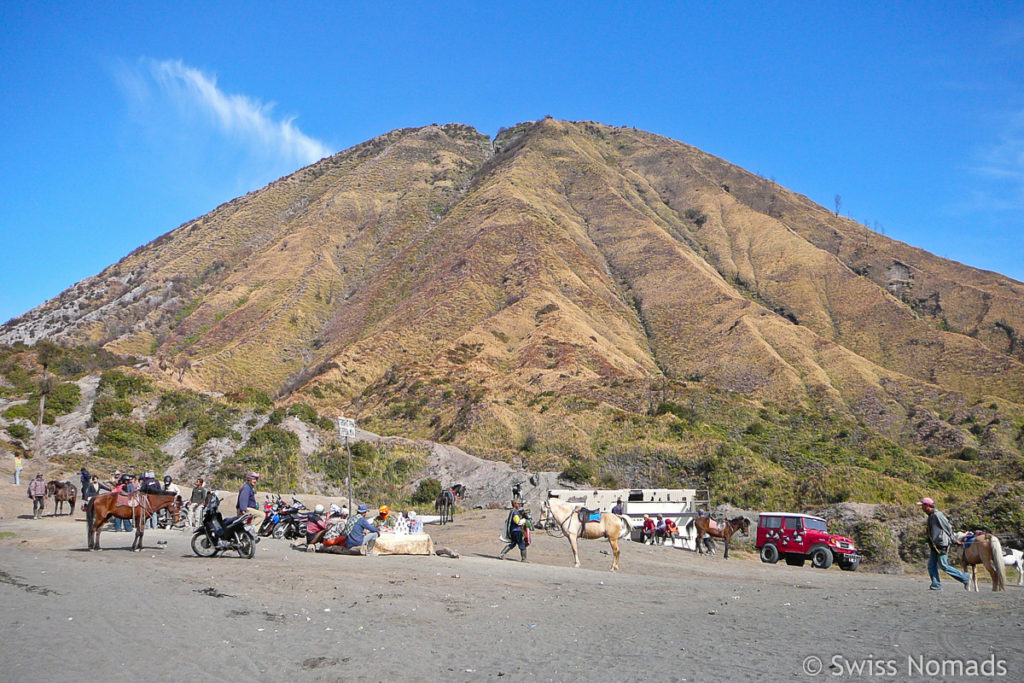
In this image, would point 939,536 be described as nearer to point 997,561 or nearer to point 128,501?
point 997,561

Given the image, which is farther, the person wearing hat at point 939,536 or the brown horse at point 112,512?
the brown horse at point 112,512

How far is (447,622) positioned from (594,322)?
223 ft

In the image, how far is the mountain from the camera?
4747cm

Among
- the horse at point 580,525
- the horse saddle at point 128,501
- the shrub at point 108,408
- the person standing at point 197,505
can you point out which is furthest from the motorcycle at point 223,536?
the shrub at point 108,408

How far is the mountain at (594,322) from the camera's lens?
156 ft

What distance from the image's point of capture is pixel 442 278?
8406 centimetres

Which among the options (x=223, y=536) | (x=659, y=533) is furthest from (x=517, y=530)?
(x=659, y=533)

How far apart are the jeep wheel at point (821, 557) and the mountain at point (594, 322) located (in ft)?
47.4

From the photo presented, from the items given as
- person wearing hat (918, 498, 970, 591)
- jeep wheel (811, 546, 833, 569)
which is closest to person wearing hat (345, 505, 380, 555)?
person wearing hat (918, 498, 970, 591)

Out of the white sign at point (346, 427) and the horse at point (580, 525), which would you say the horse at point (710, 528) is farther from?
the white sign at point (346, 427)

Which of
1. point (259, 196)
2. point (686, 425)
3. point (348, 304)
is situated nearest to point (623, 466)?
point (686, 425)

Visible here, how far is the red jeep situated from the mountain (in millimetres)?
13872

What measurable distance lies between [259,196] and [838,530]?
425 ft

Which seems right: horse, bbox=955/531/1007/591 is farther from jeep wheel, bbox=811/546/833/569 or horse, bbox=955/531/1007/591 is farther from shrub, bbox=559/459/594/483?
shrub, bbox=559/459/594/483
